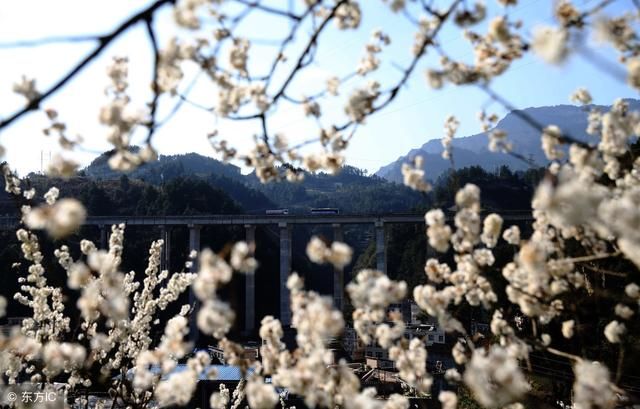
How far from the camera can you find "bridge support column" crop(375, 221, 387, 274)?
40406 millimetres

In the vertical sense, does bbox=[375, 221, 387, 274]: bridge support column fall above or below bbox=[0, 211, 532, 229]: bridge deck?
below

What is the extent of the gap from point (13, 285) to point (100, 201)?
1799 cm

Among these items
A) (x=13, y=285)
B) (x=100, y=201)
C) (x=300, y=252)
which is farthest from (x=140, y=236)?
(x=300, y=252)

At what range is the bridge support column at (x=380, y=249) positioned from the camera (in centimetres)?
4041

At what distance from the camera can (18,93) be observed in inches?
97.5

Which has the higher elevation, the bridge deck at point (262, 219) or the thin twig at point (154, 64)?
the bridge deck at point (262, 219)

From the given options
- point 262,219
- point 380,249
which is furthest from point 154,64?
point 262,219

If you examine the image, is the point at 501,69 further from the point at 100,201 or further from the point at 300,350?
the point at 100,201

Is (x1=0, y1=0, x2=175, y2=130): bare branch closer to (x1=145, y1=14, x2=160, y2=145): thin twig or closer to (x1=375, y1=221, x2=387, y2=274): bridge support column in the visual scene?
Result: (x1=145, y1=14, x2=160, y2=145): thin twig

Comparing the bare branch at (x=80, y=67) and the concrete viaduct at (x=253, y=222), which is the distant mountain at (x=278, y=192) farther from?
the bare branch at (x=80, y=67)

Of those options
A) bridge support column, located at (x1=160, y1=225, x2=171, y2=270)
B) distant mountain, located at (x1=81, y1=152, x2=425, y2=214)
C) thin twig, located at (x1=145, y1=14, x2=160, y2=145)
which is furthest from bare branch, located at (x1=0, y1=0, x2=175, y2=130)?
distant mountain, located at (x1=81, y1=152, x2=425, y2=214)

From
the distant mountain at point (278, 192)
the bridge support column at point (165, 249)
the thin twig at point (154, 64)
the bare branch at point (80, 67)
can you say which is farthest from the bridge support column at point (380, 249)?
the distant mountain at point (278, 192)

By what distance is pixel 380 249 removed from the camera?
40.6 meters

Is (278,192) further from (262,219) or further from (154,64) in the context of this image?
(154,64)
